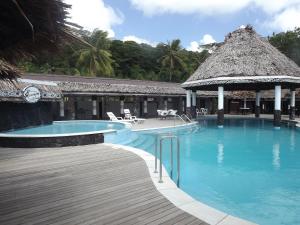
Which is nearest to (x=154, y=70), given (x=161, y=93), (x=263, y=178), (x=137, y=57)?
(x=137, y=57)

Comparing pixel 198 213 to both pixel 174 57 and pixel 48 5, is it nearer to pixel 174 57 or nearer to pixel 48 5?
pixel 48 5

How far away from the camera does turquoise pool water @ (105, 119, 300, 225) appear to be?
5.52m

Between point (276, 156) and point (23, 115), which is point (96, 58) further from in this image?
point (276, 156)

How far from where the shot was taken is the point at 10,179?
5.11 meters

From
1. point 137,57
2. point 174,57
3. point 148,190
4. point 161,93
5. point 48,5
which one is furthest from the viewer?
point 137,57

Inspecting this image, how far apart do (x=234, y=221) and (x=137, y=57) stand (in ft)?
141

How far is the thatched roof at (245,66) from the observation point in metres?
19.0

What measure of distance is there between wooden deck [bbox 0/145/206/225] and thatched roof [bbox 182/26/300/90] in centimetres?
1414

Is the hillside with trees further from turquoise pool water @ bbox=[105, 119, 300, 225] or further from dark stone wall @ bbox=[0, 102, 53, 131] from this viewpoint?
turquoise pool water @ bbox=[105, 119, 300, 225]

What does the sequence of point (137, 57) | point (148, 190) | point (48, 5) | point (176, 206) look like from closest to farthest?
point (48, 5) → point (176, 206) → point (148, 190) → point (137, 57)

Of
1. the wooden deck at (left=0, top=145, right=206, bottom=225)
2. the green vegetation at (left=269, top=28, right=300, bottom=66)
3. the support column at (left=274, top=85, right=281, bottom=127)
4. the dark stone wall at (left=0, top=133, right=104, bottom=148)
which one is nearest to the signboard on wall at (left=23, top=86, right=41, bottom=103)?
the dark stone wall at (left=0, top=133, right=104, bottom=148)

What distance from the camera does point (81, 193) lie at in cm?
439

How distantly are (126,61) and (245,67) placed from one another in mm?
27213

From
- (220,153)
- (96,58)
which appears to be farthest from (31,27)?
(96,58)
